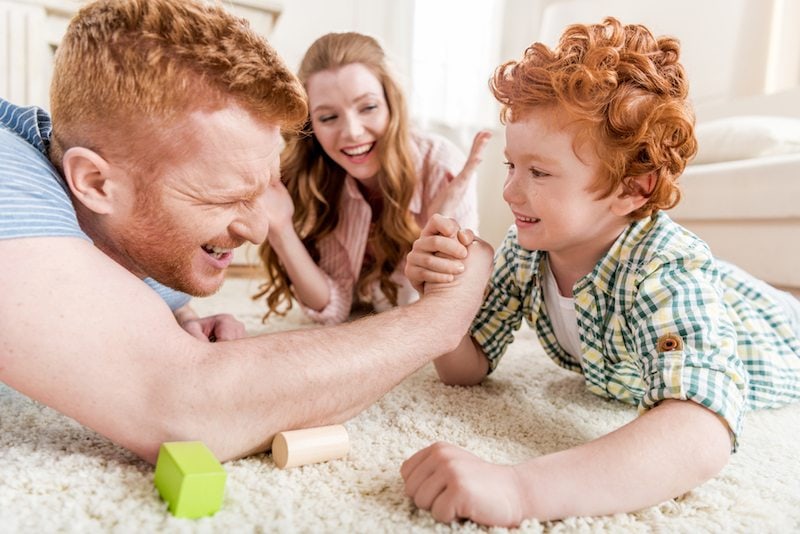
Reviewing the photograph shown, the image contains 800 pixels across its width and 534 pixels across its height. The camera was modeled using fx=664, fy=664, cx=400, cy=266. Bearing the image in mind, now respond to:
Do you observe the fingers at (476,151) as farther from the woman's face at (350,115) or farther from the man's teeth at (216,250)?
the man's teeth at (216,250)

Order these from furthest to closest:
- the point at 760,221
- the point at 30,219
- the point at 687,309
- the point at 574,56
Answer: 1. the point at 760,221
2. the point at 574,56
3. the point at 687,309
4. the point at 30,219

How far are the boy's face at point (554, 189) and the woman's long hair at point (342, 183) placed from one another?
0.79 meters

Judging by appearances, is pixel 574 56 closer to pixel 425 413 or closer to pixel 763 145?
pixel 425 413

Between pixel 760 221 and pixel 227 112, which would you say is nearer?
pixel 227 112

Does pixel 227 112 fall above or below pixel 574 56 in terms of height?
below

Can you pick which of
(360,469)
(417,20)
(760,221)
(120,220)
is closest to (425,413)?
(360,469)

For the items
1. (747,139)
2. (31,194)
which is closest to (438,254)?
(31,194)

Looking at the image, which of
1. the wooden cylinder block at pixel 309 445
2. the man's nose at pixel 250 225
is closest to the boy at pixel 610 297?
the wooden cylinder block at pixel 309 445

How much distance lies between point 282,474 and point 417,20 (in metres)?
3.09

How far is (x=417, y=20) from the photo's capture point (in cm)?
343

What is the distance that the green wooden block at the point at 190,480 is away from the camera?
61 centimetres

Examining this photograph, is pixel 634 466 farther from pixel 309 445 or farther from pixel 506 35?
pixel 506 35

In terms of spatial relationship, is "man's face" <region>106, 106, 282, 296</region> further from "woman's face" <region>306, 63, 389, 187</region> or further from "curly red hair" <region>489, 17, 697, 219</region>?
"woman's face" <region>306, 63, 389, 187</region>

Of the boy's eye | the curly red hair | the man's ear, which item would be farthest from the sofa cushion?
the man's ear
